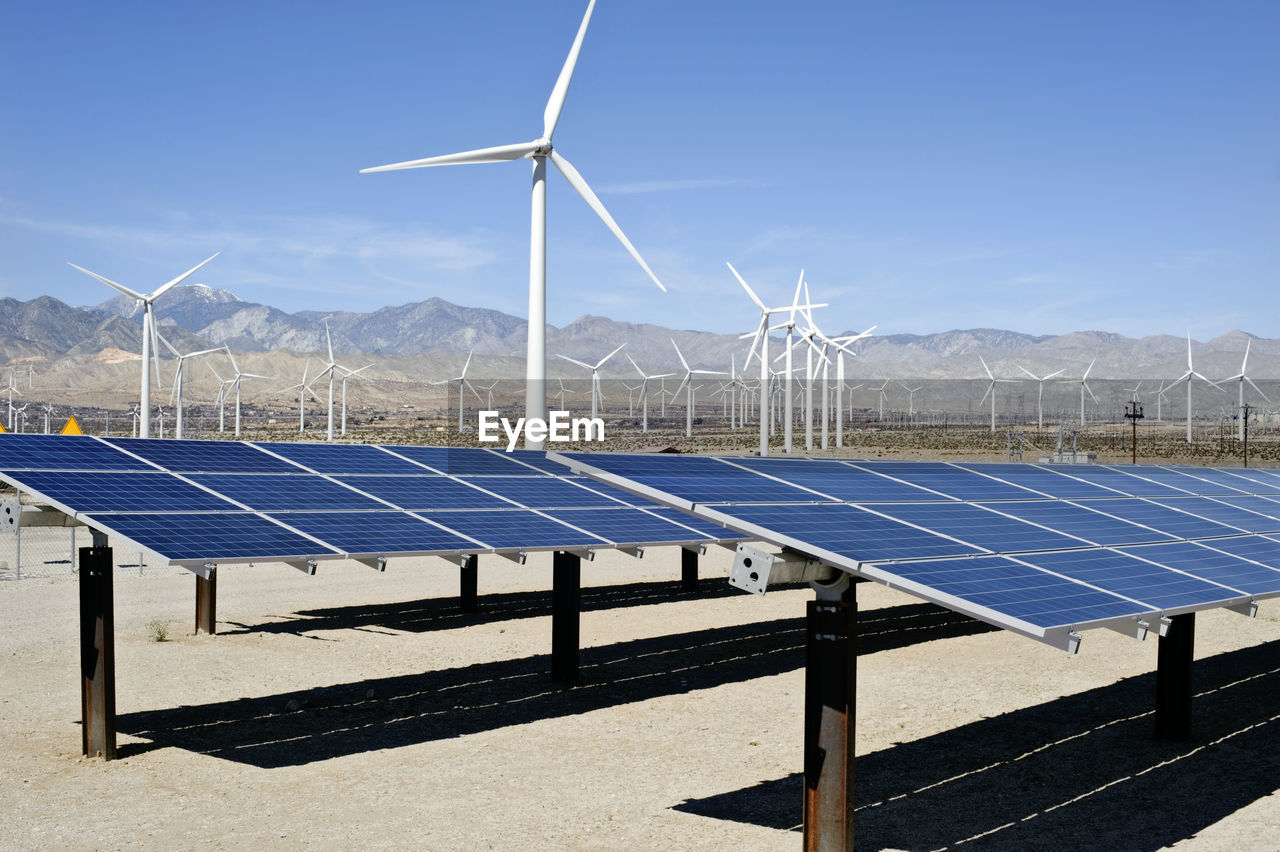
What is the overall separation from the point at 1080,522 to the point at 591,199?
88.8ft

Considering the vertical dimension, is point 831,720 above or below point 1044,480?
below

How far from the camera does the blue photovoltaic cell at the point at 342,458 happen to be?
27.4 meters

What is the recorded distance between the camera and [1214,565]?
1839cm

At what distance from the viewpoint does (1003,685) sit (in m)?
Result: 26.2

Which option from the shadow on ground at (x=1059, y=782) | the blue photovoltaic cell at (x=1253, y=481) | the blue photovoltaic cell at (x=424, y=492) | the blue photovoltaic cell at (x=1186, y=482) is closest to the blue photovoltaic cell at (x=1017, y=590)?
the shadow on ground at (x=1059, y=782)

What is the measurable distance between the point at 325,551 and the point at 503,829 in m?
6.31

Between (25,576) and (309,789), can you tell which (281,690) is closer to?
(309,789)

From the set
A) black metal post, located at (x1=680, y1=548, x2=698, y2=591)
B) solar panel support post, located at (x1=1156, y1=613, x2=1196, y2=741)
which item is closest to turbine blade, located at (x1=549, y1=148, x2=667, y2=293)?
black metal post, located at (x1=680, y1=548, x2=698, y2=591)

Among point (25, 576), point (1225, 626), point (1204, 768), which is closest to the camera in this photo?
point (1204, 768)

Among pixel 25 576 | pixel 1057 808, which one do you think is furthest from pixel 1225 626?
pixel 25 576

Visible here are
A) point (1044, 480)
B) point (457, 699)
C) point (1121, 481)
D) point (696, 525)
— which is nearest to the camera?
point (457, 699)

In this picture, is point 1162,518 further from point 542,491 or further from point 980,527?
point 542,491

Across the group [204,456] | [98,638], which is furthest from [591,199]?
[98,638]

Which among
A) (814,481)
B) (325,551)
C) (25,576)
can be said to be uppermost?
(814,481)
